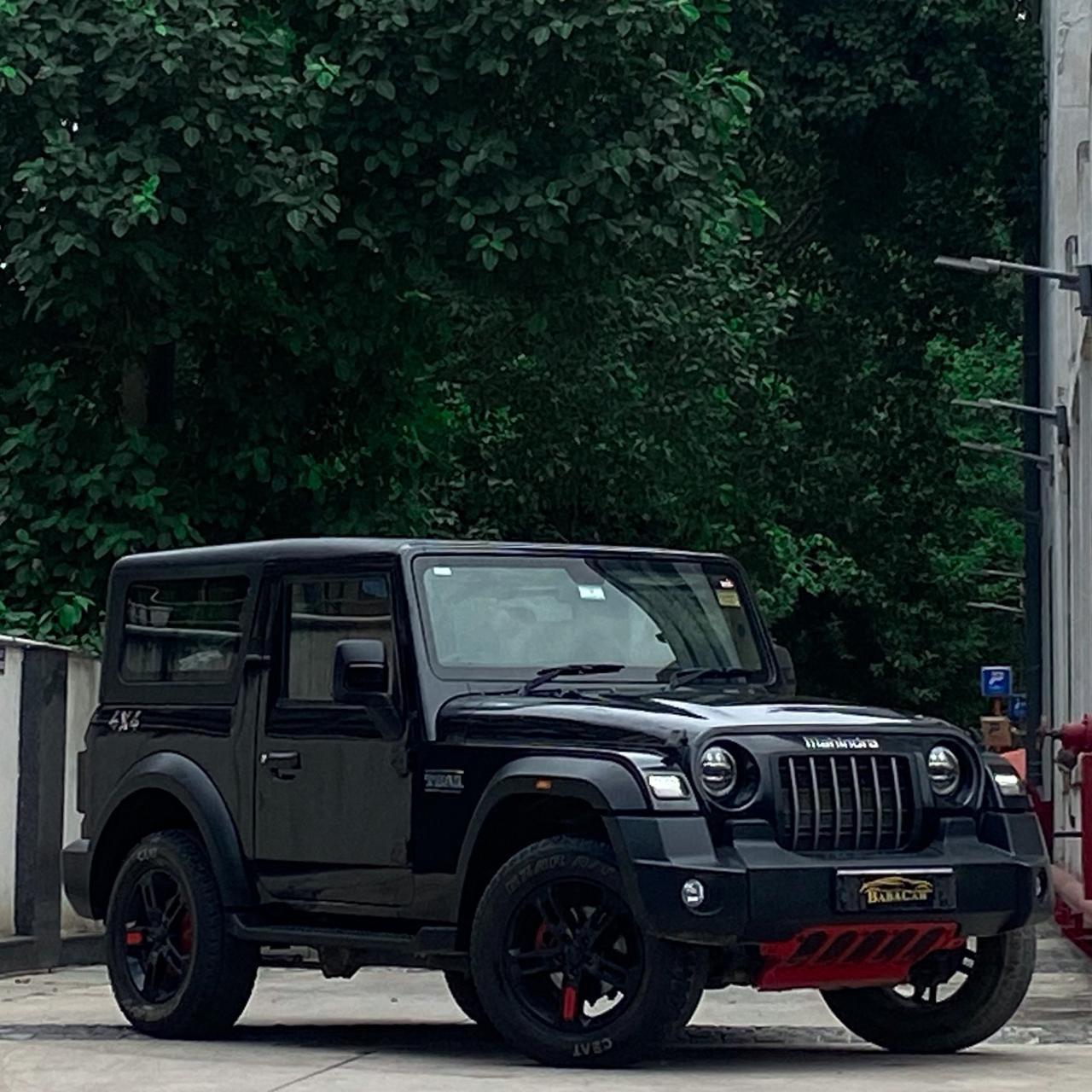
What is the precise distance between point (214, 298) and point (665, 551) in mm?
9708

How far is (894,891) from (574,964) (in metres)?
1.16

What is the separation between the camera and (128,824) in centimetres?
1338

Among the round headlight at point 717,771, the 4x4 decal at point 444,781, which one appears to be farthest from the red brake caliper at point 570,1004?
the 4x4 decal at point 444,781

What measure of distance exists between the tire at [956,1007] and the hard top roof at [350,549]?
76.6 inches

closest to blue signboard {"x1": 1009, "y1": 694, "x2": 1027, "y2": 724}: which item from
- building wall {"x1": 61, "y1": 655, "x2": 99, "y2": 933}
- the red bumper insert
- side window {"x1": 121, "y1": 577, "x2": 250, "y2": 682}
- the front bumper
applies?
building wall {"x1": 61, "y1": 655, "x2": 99, "y2": 933}

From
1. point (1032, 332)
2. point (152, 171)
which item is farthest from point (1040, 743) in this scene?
point (152, 171)

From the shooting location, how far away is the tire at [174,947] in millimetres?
12422

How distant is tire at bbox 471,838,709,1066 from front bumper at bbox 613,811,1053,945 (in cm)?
18

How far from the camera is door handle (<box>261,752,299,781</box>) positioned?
12.3 meters

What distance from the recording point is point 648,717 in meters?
11.0

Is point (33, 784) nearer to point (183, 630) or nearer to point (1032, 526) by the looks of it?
point (183, 630)

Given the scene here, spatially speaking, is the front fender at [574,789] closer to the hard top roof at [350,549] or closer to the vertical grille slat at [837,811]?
the vertical grille slat at [837,811]

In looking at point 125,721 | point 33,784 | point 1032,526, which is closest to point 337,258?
point 33,784

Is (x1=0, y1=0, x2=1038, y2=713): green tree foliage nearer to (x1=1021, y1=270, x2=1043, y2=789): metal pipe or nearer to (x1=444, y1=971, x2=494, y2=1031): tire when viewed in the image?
(x1=444, y1=971, x2=494, y2=1031): tire
